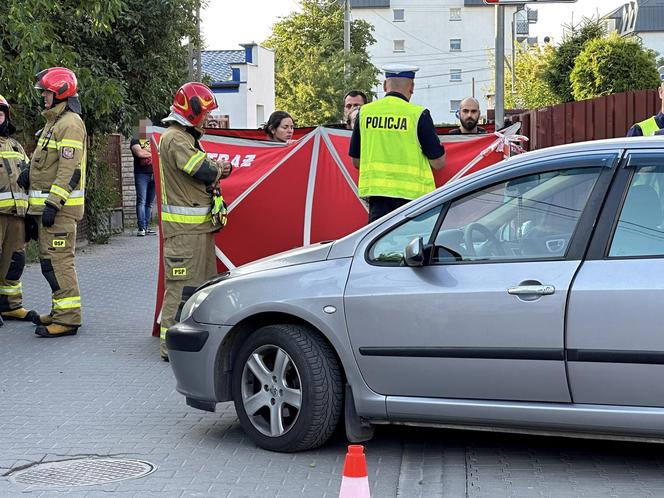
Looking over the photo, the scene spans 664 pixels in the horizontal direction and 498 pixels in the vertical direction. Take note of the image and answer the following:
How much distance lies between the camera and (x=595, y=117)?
1193 cm

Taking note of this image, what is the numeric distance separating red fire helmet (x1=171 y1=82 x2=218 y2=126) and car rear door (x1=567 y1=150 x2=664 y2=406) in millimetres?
3750

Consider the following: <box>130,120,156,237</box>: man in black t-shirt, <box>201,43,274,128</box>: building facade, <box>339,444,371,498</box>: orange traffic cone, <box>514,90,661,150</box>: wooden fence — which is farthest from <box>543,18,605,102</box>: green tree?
<box>339,444,371,498</box>: orange traffic cone

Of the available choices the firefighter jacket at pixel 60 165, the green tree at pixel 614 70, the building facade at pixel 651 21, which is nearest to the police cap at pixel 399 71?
the firefighter jacket at pixel 60 165

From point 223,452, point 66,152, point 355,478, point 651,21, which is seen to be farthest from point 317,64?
point 355,478

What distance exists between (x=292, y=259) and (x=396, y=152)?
2.07 m

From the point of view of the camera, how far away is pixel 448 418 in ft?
18.4

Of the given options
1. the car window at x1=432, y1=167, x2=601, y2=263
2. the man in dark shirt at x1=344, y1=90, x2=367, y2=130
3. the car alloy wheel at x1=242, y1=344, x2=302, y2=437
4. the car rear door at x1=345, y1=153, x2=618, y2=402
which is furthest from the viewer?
the man in dark shirt at x1=344, y1=90, x2=367, y2=130

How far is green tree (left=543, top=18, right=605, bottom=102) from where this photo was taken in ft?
96.9

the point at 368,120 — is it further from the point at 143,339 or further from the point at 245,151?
the point at 143,339

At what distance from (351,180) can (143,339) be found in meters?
2.23

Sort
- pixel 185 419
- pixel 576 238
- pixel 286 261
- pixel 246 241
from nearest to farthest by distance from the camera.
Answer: pixel 576 238, pixel 286 261, pixel 185 419, pixel 246 241

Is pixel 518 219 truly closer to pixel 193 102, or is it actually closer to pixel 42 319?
pixel 193 102

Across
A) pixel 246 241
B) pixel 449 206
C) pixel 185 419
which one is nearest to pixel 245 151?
pixel 246 241

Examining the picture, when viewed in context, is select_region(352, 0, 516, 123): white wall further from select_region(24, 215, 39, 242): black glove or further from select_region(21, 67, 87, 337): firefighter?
select_region(21, 67, 87, 337): firefighter
